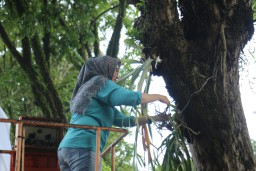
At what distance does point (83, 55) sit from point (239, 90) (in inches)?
282

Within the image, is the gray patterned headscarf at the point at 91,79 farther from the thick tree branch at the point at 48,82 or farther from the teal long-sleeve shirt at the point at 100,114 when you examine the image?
the thick tree branch at the point at 48,82

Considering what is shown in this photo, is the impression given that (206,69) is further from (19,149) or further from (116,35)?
(116,35)

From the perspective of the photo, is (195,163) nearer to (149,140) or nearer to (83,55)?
(149,140)

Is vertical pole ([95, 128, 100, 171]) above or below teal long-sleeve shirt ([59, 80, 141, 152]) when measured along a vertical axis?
below

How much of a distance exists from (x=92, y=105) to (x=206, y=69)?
103cm

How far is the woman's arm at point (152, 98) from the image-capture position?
3.92m

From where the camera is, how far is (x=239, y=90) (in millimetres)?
4160

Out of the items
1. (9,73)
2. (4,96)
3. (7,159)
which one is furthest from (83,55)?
(7,159)

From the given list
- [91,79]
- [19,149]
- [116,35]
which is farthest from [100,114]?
[116,35]

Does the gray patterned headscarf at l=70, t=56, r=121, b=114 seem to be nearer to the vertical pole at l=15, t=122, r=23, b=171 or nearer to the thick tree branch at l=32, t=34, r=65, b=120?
the vertical pole at l=15, t=122, r=23, b=171

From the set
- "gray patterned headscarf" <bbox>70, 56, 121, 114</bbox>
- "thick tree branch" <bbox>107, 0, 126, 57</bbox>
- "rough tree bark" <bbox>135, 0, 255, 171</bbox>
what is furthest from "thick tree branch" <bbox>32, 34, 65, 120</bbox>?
"rough tree bark" <bbox>135, 0, 255, 171</bbox>

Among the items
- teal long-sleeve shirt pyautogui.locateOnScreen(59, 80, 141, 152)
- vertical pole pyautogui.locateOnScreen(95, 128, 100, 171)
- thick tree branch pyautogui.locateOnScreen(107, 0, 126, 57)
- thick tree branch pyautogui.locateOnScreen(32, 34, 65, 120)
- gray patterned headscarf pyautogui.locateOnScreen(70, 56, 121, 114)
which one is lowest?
vertical pole pyautogui.locateOnScreen(95, 128, 100, 171)

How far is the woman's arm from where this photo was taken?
12.9 feet

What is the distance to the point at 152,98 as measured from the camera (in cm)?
395
